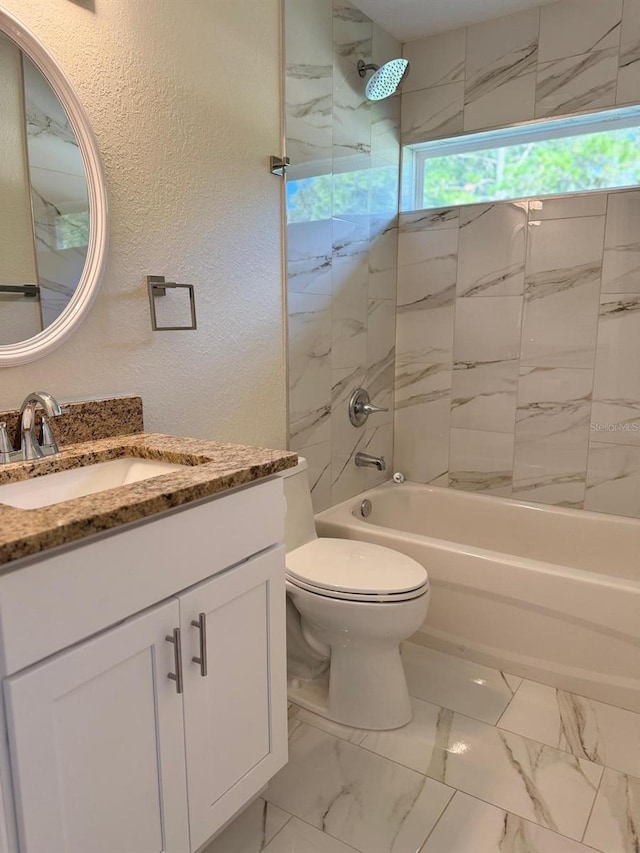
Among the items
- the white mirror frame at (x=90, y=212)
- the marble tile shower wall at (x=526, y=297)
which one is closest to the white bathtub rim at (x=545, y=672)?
the marble tile shower wall at (x=526, y=297)

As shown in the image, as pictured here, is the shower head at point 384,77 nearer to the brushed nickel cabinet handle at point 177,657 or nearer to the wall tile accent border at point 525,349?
the wall tile accent border at point 525,349

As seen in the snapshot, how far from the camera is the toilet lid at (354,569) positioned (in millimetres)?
1706

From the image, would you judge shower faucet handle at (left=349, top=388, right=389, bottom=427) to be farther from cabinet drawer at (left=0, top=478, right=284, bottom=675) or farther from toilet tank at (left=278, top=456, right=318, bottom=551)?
cabinet drawer at (left=0, top=478, right=284, bottom=675)

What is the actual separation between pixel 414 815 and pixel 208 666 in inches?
29.3

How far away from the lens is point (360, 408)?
2.61 metres

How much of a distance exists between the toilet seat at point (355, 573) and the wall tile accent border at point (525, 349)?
3.24 ft

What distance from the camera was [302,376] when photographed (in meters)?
2.25

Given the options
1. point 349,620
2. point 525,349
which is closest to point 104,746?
point 349,620

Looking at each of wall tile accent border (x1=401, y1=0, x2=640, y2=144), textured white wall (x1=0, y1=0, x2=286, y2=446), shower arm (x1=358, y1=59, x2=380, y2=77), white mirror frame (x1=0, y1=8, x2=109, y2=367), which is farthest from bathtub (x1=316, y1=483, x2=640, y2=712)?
shower arm (x1=358, y1=59, x2=380, y2=77)

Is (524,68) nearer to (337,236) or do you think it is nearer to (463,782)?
(337,236)

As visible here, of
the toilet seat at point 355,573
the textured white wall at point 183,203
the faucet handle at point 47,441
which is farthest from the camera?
the toilet seat at point 355,573

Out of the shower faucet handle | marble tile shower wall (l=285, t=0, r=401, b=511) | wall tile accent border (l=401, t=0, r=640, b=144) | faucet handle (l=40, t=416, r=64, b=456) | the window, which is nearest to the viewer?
faucet handle (l=40, t=416, r=64, b=456)

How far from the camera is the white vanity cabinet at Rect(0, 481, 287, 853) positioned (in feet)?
2.85

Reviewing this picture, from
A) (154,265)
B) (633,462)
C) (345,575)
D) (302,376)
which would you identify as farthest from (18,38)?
(633,462)
